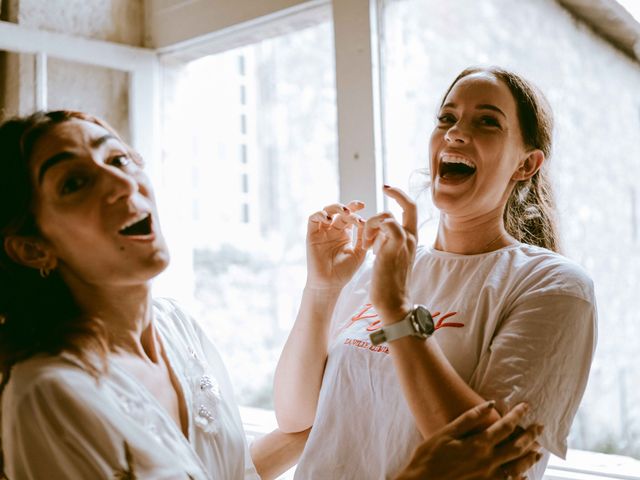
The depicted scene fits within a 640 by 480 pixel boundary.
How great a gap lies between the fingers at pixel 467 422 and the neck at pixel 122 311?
54 centimetres

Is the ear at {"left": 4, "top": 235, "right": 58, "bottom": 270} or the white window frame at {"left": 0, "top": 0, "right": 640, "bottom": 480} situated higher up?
the white window frame at {"left": 0, "top": 0, "right": 640, "bottom": 480}

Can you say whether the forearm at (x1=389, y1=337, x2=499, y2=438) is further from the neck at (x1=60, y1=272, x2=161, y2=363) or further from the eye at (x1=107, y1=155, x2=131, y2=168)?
the eye at (x1=107, y1=155, x2=131, y2=168)

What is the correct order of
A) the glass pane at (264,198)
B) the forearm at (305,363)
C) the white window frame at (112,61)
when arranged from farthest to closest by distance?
the glass pane at (264,198), the white window frame at (112,61), the forearm at (305,363)

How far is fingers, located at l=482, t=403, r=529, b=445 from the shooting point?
110cm

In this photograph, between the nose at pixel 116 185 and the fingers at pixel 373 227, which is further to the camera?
the fingers at pixel 373 227

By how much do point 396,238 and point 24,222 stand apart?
0.64 meters

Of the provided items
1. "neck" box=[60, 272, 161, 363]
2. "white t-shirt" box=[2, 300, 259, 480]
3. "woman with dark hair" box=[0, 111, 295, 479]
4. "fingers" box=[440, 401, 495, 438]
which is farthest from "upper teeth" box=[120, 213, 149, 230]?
"fingers" box=[440, 401, 495, 438]

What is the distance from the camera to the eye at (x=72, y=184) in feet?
3.73

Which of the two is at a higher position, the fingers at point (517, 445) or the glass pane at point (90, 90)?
the glass pane at point (90, 90)

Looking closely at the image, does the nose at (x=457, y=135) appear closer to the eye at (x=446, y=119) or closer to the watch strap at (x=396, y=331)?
the eye at (x=446, y=119)

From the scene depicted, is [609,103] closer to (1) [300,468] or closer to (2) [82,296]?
(1) [300,468]

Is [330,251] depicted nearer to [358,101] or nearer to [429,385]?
[429,385]

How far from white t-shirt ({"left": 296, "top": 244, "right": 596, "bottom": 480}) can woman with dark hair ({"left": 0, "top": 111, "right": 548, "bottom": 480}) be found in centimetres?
9

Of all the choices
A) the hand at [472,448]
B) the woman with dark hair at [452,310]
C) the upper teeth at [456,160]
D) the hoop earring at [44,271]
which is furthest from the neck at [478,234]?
the hoop earring at [44,271]
